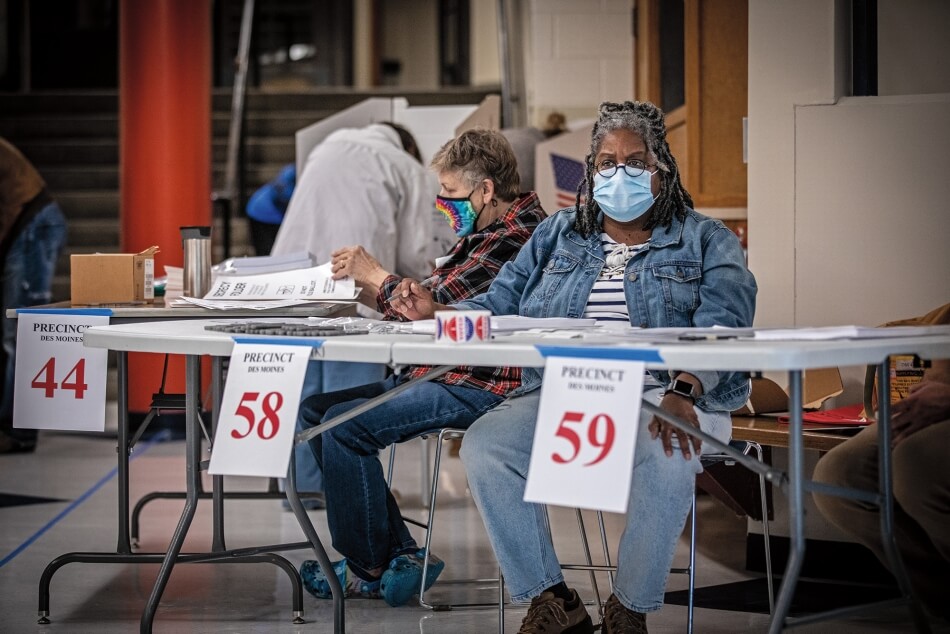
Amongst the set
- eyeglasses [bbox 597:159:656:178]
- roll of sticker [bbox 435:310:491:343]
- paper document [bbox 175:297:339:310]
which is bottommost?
roll of sticker [bbox 435:310:491:343]

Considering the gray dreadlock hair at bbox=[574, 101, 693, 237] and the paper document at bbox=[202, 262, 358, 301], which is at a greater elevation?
the gray dreadlock hair at bbox=[574, 101, 693, 237]

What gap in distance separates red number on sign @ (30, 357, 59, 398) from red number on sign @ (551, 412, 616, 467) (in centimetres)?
138

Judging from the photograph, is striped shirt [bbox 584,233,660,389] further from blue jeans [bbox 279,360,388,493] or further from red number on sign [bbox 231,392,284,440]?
blue jeans [bbox 279,360,388,493]

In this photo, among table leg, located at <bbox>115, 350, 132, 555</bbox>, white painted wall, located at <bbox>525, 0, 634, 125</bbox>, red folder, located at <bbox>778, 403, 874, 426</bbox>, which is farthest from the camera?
white painted wall, located at <bbox>525, 0, 634, 125</bbox>

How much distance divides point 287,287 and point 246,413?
35.8 inches

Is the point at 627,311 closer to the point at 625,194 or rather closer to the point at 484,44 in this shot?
the point at 625,194

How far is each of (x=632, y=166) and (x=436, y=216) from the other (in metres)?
1.90

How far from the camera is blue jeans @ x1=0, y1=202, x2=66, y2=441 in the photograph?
521 centimetres

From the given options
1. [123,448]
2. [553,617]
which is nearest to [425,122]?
[123,448]

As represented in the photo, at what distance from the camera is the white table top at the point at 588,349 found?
180 cm

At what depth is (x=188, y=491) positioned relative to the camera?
2605 millimetres

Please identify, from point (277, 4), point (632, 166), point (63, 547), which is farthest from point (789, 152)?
point (277, 4)

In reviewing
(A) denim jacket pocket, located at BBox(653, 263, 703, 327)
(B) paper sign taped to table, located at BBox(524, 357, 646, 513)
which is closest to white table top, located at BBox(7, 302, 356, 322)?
(A) denim jacket pocket, located at BBox(653, 263, 703, 327)

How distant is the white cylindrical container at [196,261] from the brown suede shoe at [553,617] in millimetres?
1368
